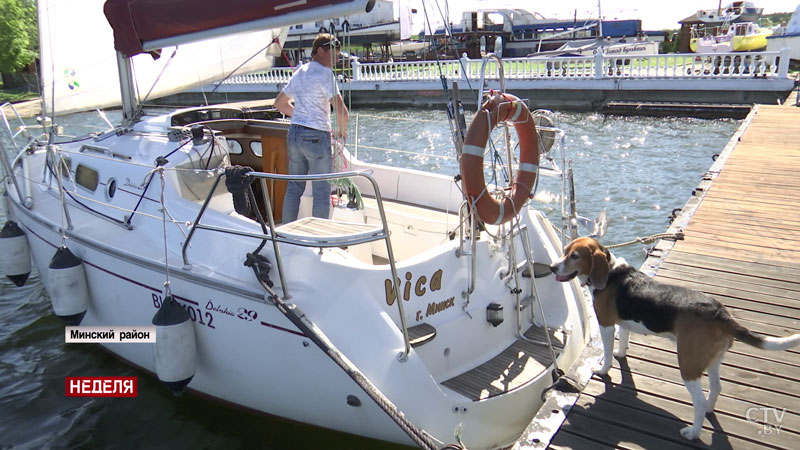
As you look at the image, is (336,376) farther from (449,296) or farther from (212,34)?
(212,34)

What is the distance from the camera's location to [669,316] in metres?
3.29

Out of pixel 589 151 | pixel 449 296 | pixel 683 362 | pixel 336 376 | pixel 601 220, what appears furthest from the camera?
pixel 589 151

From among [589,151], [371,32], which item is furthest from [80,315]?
[371,32]

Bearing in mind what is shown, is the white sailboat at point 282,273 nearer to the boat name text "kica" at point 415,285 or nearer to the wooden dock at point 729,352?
the boat name text "kica" at point 415,285

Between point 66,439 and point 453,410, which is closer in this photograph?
point 453,410

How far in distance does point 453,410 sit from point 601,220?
1983mm

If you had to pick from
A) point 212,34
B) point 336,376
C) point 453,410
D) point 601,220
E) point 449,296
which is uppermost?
point 212,34

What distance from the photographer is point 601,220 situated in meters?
4.77

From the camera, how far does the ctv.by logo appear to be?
10.8 feet

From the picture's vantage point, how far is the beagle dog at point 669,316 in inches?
124

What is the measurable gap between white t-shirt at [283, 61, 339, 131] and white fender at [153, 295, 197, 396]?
184 cm

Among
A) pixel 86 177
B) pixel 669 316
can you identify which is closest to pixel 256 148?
pixel 86 177

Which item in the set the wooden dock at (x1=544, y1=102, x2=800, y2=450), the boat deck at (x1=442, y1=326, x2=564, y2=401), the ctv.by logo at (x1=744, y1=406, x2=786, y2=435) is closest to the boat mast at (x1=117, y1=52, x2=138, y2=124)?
the boat deck at (x1=442, y1=326, x2=564, y2=401)

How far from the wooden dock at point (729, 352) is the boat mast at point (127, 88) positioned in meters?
5.01
